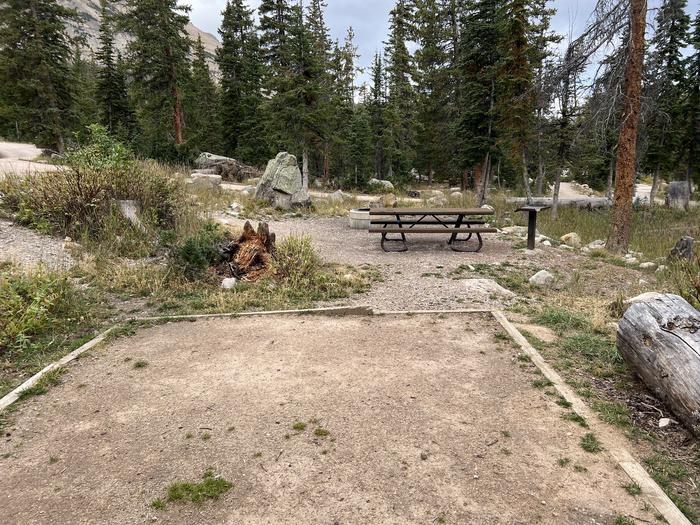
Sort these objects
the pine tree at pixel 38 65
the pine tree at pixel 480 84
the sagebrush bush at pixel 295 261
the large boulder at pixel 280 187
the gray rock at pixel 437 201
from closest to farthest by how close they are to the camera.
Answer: the sagebrush bush at pixel 295 261 → the large boulder at pixel 280 187 → the gray rock at pixel 437 201 → the pine tree at pixel 480 84 → the pine tree at pixel 38 65

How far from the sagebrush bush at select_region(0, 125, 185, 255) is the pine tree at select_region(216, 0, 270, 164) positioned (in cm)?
1710

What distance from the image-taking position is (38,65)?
17906 millimetres

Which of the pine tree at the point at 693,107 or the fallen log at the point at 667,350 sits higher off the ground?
the pine tree at the point at 693,107

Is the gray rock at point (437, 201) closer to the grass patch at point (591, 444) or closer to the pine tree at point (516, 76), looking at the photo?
the pine tree at point (516, 76)

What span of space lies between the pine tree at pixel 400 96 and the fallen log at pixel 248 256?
58.8 ft

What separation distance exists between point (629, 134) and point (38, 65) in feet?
75.1

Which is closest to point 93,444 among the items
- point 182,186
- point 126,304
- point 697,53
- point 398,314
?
point 126,304

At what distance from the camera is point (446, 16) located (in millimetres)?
27516

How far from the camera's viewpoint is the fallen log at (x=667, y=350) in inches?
108

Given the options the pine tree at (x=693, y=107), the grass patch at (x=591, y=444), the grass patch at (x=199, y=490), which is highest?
the pine tree at (x=693, y=107)

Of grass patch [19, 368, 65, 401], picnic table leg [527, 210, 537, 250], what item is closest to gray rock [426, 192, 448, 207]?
picnic table leg [527, 210, 537, 250]

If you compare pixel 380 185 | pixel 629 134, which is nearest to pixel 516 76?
pixel 629 134

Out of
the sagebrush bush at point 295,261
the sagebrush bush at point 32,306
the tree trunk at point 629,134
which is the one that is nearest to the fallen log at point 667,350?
the sagebrush bush at point 295,261

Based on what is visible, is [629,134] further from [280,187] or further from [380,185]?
[380,185]
